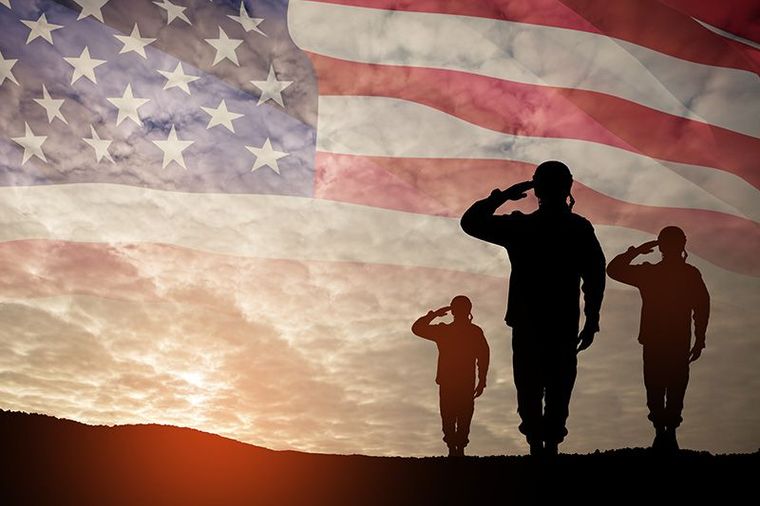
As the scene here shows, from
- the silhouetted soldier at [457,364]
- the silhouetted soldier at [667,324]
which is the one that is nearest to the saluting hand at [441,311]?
the silhouetted soldier at [457,364]

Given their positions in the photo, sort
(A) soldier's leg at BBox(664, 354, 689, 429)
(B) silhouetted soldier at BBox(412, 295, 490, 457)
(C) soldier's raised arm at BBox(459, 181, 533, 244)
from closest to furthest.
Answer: (C) soldier's raised arm at BBox(459, 181, 533, 244), (A) soldier's leg at BBox(664, 354, 689, 429), (B) silhouetted soldier at BBox(412, 295, 490, 457)

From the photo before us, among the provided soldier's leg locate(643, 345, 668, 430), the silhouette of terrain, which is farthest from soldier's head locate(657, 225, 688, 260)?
the silhouette of terrain

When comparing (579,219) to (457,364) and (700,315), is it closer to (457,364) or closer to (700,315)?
(700,315)

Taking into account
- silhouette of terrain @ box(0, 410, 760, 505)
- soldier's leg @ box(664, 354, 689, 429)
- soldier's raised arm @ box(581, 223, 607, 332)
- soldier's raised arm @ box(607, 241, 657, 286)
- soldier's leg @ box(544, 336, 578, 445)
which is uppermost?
soldier's raised arm @ box(607, 241, 657, 286)

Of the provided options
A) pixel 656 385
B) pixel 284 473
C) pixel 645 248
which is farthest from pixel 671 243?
pixel 284 473

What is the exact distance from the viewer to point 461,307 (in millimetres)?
8773

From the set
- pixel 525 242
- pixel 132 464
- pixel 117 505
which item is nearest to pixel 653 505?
pixel 525 242

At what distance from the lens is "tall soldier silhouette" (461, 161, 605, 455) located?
15.5ft

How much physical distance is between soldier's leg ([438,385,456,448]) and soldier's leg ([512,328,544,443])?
3.95 m

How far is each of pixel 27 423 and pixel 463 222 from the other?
4.66 m

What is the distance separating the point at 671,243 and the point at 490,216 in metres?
2.77

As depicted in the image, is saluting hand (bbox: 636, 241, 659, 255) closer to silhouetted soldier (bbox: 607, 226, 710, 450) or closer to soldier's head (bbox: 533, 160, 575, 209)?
silhouetted soldier (bbox: 607, 226, 710, 450)

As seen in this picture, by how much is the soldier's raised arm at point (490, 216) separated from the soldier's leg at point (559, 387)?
0.93 metres

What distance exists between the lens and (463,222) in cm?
498
